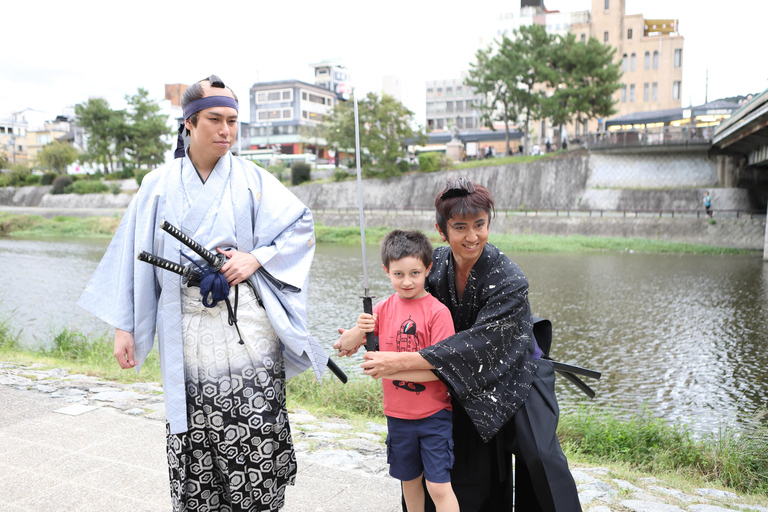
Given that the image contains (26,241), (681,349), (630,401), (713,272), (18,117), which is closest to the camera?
(630,401)

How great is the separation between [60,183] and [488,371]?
56.5 m

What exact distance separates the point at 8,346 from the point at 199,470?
7481mm

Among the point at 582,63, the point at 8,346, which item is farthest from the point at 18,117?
the point at 8,346

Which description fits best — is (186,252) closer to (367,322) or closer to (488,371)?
(367,322)

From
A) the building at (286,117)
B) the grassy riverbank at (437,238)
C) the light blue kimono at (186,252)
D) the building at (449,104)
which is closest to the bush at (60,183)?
the grassy riverbank at (437,238)

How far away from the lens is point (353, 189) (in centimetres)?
4156

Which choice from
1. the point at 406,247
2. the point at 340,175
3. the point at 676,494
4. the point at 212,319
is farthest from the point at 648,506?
the point at 340,175

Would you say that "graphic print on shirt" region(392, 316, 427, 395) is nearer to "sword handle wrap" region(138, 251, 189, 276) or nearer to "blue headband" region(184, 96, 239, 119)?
"sword handle wrap" region(138, 251, 189, 276)

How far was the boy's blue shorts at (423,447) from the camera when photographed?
2.31 metres

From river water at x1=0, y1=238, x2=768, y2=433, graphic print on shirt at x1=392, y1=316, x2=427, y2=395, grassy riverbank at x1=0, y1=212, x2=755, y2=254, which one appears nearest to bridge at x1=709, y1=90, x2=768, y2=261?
grassy riverbank at x1=0, y1=212, x2=755, y2=254

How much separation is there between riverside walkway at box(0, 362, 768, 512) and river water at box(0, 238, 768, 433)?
3.28m

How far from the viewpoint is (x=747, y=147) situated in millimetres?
25281

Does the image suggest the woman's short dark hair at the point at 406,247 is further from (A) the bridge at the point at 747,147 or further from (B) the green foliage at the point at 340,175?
(B) the green foliage at the point at 340,175

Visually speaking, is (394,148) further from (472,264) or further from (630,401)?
(472,264)
